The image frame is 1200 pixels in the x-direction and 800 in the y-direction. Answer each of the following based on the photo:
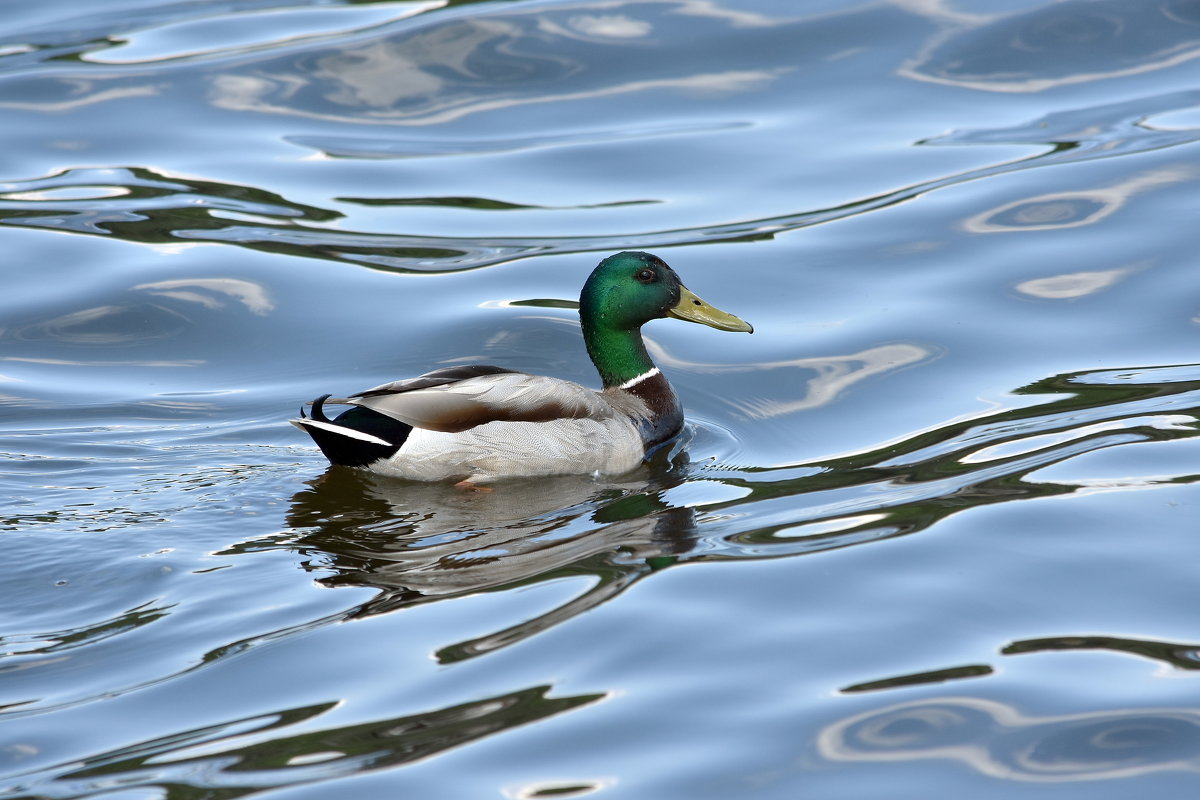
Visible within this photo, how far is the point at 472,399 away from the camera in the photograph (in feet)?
24.7

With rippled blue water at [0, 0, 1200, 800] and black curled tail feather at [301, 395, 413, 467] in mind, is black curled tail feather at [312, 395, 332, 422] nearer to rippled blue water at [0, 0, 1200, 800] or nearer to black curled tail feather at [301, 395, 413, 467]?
black curled tail feather at [301, 395, 413, 467]

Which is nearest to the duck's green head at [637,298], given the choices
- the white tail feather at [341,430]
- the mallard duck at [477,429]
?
the mallard duck at [477,429]

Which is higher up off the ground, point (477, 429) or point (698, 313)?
point (698, 313)

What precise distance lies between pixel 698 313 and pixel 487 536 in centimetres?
247

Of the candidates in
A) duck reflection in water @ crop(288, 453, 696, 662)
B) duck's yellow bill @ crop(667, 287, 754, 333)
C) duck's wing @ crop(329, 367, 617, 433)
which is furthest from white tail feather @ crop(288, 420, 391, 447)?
duck's yellow bill @ crop(667, 287, 754, 333)

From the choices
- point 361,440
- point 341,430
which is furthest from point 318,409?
point 361,440

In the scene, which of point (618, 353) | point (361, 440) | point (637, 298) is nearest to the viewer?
point (361, 440)

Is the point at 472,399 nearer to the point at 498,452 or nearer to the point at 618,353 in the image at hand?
the point at 498,452

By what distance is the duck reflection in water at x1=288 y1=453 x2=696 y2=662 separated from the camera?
589 centimetres

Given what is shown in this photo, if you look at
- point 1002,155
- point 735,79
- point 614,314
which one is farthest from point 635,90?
point 614,314

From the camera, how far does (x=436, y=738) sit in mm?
4734

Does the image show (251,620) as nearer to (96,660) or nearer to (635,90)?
(96,660)

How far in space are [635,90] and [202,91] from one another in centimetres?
375

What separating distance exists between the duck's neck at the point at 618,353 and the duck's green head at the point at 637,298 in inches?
1.1
